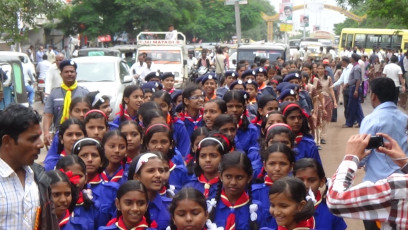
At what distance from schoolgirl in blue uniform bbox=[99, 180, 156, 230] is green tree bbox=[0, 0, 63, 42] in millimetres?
17559

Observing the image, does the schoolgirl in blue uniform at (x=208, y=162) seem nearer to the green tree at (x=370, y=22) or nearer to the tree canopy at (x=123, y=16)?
the green tree at (x=370, y=22)

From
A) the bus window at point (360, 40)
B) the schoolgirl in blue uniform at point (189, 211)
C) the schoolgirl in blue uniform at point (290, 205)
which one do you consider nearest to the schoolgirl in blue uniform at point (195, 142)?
the schoolgirl in blue uniform at point (189, 211)

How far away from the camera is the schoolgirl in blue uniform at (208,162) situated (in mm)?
6172

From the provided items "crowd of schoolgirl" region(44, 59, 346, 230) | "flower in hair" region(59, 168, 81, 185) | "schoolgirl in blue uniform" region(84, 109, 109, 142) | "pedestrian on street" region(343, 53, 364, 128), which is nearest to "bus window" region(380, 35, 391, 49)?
"pedestrian on street" region(343, 53, 364, 128)

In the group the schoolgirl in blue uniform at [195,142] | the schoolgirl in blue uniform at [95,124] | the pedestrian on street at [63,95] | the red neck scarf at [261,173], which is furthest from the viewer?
the pedestrian on street at [63,95]

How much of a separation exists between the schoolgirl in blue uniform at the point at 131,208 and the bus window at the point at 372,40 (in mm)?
36701

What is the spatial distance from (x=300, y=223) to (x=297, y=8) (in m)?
100

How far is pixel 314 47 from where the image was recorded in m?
52.2

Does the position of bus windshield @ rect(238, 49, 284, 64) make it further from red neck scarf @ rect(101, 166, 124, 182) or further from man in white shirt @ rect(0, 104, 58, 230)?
man in white shirt @ rect(0, 104, 58, 230)

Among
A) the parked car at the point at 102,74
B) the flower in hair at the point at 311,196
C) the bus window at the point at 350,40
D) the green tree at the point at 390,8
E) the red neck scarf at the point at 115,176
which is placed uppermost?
the green tree at the point at 390,8

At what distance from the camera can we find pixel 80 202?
563cm

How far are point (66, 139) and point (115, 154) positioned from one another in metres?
0.61

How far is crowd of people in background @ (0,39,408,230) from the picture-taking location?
3924mm

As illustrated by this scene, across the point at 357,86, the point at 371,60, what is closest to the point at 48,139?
the point at 357,86
